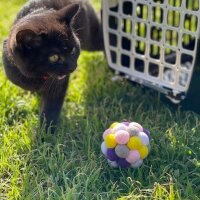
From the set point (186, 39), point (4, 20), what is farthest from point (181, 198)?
point (4, 20)

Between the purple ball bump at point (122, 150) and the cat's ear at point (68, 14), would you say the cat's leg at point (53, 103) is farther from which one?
Answer: the purple ball bump at point (122, 150)

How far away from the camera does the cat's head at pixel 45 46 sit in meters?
1.80

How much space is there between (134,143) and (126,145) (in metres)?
0.03

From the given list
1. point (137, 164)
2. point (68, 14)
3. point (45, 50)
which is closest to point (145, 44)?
point (68, 14)

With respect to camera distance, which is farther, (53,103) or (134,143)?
(53,103)

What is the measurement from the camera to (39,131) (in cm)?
201

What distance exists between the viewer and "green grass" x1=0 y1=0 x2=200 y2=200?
1.70 meters

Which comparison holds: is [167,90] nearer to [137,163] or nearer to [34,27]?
[137,163]

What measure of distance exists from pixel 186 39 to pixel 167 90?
49 centimetres

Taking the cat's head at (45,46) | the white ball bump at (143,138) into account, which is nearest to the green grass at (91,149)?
the white ball bump at (143,138)

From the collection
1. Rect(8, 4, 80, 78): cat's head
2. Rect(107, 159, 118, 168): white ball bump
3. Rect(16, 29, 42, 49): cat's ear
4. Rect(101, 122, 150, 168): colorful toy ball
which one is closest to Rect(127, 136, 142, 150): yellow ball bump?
Rect(101, 122, 150, 168): colorful toy ball

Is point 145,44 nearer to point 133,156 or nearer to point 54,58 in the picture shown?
point 54,58

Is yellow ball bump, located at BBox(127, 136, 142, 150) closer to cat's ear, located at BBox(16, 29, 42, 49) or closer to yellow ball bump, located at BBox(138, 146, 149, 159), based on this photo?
yellow ball bump, located at BBox(138, 146, 149, 159)

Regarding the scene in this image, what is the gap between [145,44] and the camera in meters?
2.30
